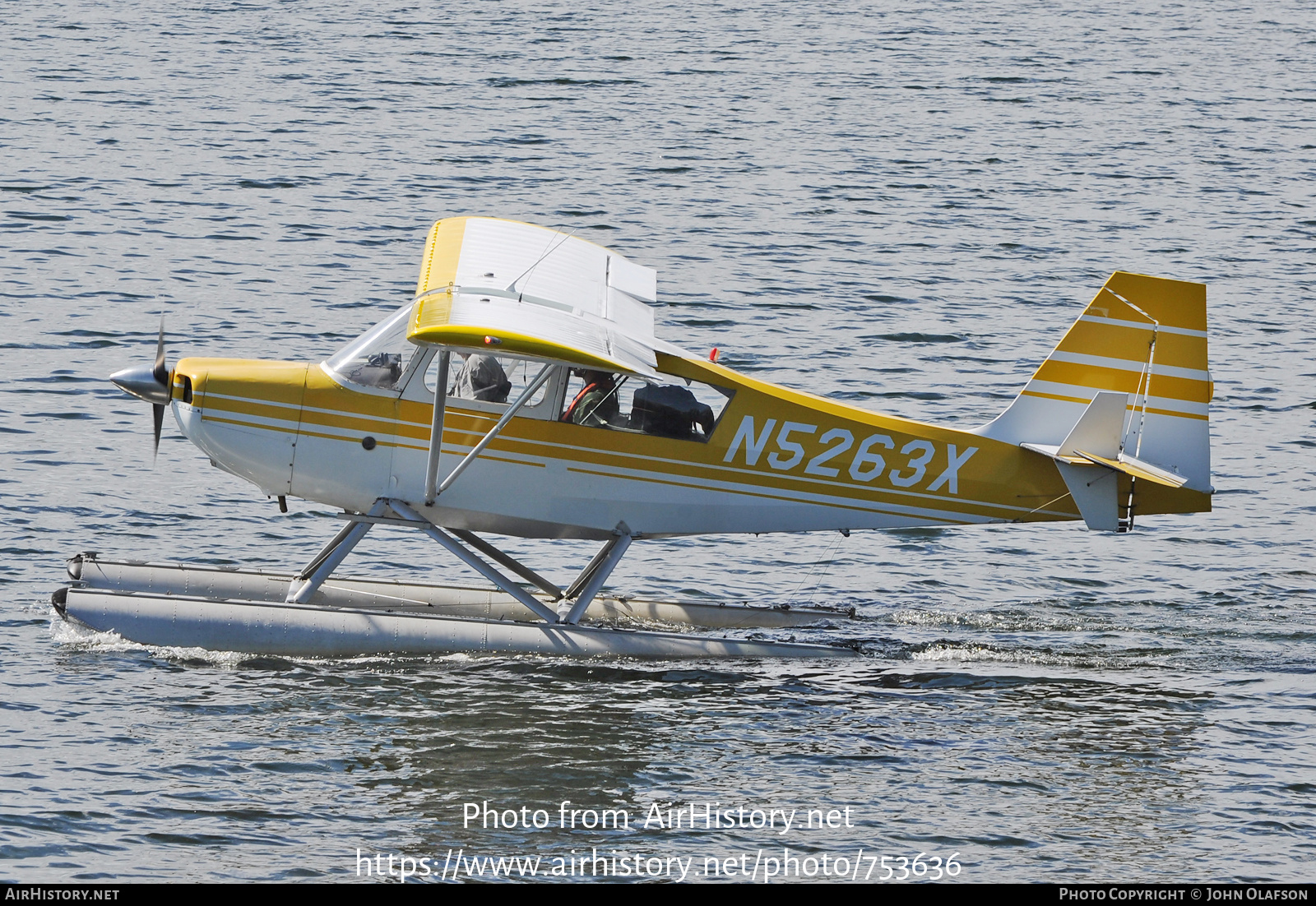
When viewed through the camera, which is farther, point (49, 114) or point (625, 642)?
point (49, 114)

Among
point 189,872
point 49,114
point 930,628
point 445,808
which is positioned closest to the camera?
point 189,872

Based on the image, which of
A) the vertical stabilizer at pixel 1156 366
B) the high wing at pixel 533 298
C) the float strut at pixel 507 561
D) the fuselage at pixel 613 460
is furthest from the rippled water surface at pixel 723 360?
the high wing at pixel 533 298

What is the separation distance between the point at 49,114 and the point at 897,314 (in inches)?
809

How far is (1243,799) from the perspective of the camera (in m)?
11.3

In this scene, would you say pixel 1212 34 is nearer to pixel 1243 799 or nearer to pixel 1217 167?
pixel 1217 167

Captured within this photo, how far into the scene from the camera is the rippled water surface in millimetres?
11016

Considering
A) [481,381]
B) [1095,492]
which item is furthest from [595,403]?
[1095,492]

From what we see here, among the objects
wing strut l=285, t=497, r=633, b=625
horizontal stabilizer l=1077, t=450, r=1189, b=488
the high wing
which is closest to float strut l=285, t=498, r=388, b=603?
wing strut l=285, t=497, r=633, b=625

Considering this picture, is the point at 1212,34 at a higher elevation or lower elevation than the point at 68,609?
higher

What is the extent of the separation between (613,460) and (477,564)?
1.40 meters

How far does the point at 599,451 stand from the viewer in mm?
13125

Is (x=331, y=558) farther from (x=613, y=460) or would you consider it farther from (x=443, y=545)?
(x=613, y=460)

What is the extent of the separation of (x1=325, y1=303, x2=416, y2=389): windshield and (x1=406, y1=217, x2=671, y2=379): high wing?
0.40 m
